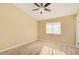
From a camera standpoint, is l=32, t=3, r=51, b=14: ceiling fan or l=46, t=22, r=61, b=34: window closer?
l=32, t=3, r=51, b=14: ceiling fan

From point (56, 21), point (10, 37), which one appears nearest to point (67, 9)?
point (56, 21)

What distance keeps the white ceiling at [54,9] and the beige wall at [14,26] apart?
9cm

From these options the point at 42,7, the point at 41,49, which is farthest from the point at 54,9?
the point at 41,49

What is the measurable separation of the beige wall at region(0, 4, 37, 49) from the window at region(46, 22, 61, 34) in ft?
0.79

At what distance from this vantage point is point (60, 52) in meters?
1.92

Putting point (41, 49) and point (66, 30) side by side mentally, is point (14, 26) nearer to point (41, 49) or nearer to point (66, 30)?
point (41, 49)

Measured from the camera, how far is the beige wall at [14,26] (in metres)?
1.95

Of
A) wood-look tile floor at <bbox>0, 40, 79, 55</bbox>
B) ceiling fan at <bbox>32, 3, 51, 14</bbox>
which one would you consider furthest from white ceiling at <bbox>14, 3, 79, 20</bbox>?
wood-look tile floor at <bbox>0, 40, 79, 55</bbox>

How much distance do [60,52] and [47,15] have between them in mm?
672

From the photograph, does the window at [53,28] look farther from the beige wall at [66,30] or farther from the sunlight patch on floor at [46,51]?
the sunlight patch on floor at [46,51]

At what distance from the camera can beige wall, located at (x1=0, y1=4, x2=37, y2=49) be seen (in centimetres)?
195

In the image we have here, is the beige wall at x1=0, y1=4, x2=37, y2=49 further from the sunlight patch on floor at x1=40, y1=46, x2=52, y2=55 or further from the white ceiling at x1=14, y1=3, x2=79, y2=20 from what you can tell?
the sunlight patch on floor at x1=40, y1=46, x2=52, y2=55

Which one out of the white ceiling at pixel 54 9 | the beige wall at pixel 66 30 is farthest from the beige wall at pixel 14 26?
the beige wall at pixel 66 30

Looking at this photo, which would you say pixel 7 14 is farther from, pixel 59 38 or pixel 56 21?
pixel 59 38
